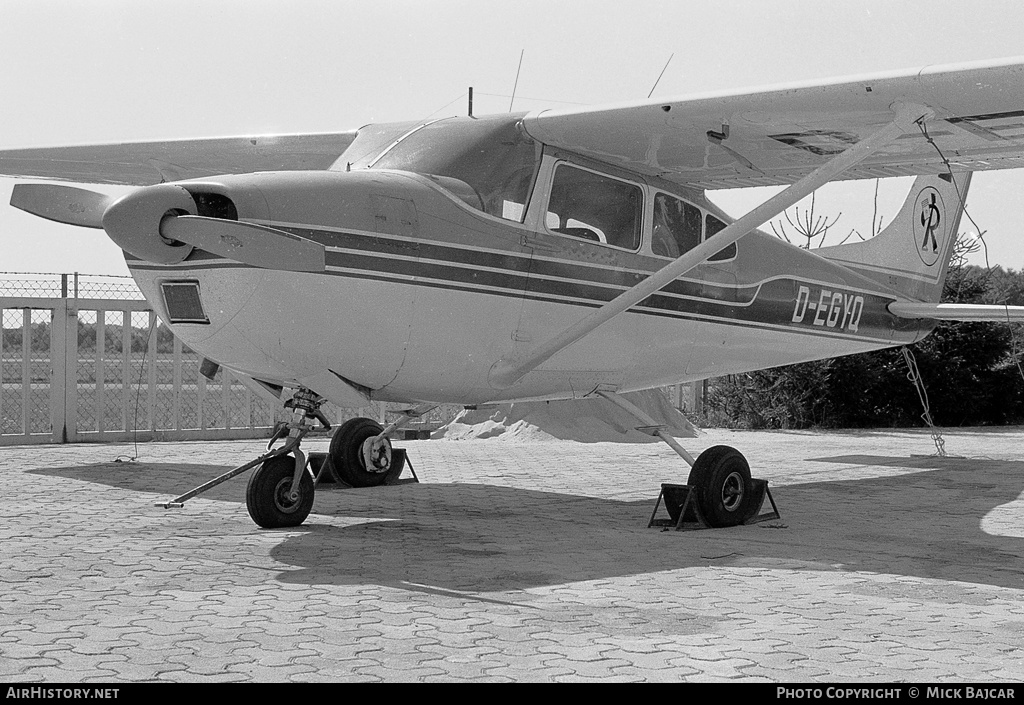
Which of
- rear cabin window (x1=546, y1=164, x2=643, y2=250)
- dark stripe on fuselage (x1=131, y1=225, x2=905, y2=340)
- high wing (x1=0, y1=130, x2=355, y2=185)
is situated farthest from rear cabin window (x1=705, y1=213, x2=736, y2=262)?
high wing (x1=0, y1=130, x2=355, y2=185)

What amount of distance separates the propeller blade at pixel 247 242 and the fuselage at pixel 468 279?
204mm

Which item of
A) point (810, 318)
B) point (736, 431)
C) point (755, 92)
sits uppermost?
point (755, 92)

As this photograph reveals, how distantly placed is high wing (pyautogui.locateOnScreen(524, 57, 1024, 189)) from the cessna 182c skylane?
0.02 meters

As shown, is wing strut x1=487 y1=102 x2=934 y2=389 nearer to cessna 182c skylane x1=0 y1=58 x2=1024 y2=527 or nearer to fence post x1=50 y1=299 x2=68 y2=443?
cessna 182c skylane x1=0 y1=58 x2=1024 y2=527

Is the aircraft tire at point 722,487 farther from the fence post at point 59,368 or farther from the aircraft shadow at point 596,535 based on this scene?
the fence post at point 59,368

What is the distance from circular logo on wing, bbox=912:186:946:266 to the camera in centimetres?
1180

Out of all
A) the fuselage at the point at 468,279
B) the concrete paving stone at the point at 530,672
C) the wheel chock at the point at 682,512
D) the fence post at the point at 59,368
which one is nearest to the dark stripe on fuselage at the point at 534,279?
the fuselage at the point at 468,279

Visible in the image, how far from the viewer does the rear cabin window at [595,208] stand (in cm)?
767

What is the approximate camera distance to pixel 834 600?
5066mm

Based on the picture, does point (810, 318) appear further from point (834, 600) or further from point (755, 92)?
point (834, 600)

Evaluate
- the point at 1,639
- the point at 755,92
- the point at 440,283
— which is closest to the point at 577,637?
the point at 1,639

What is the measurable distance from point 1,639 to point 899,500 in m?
7.47

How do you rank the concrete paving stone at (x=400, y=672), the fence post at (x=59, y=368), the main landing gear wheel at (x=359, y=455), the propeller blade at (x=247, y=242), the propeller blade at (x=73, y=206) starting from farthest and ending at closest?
the fence post at (x=59, y=368), the main landing gear wheel at (x=359, y=455), the propeller blade at (x=73, y=206), the propeller blade at (x=247, y=242), the concrete paving stone at (x=400, y=672)

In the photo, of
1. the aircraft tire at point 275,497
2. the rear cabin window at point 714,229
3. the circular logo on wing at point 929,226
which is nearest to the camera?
the aircraft tire at point 275,497
